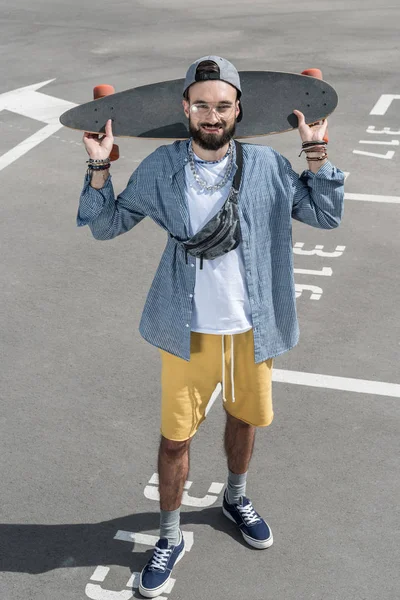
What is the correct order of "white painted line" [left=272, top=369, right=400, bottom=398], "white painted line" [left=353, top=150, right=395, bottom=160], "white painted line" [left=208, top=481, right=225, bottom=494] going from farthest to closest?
"white painted line" [left=353, top=150, right=395, bottom=160] → "white painted line" [left=272, top=369, right=400, bottom=398] → "white painted line" [left=208, top=481, right=225, bottom=494]

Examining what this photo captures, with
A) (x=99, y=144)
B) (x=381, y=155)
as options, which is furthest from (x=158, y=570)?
(x=381, y=155)

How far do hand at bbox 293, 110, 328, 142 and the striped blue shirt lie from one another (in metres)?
0.15

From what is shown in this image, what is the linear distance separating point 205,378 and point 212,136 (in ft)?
3.90

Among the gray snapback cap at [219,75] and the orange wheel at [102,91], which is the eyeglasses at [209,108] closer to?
the gray snapback cap at [219,75]

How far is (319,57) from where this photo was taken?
48.3 feet

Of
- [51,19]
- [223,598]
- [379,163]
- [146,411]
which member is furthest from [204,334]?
[51,19]

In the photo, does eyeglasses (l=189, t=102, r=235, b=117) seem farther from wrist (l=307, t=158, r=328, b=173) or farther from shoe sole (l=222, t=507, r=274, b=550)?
shoe sole (l=222, t=507, r=274, b=550)

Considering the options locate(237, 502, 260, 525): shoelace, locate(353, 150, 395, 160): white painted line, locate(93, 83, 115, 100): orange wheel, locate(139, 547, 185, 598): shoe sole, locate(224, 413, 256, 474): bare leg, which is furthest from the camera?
locate(353, 150, 395, 160): white painted line

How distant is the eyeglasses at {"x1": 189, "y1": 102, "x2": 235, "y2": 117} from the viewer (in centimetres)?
421

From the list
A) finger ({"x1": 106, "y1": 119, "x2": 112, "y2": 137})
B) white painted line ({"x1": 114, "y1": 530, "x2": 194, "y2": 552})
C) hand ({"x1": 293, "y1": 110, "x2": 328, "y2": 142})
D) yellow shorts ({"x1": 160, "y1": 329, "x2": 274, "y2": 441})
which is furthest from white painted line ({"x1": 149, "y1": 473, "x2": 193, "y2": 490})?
hand ({"x1": 293, "y1": 110, "x2": 328, "y2": 142})

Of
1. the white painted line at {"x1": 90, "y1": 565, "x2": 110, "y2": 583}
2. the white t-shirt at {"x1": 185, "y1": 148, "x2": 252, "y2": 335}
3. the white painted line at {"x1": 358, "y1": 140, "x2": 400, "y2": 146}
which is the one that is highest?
the white t-shirt at {"x1": 185, "y1": 148, "x2": 252, "y2": 335}

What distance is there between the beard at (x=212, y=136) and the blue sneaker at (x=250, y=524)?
2000 millimetres

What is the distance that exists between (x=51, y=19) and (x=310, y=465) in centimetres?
1450

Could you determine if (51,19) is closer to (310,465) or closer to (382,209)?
(382,209)
